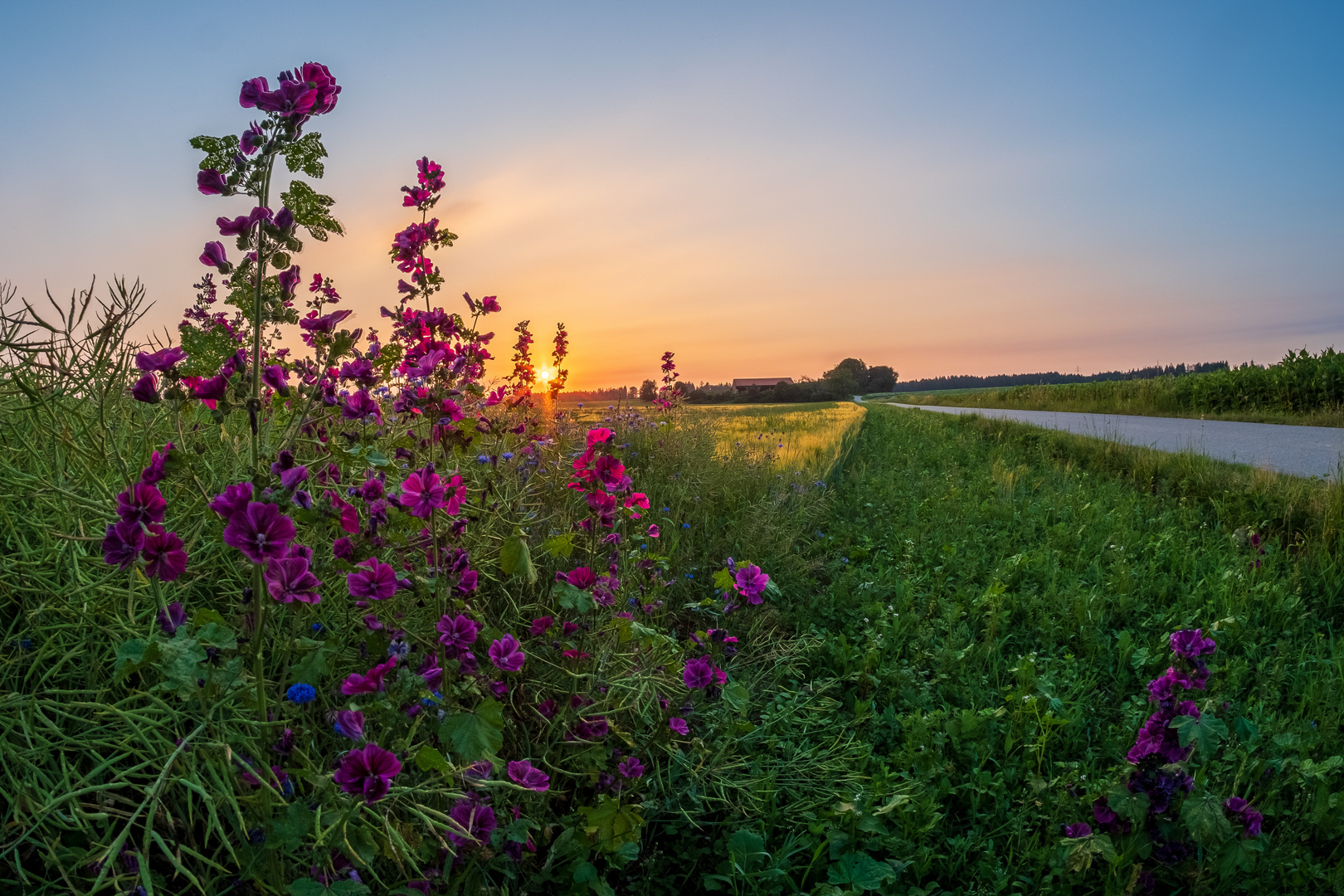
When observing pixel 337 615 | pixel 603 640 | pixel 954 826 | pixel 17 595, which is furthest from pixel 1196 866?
pixel 17 595

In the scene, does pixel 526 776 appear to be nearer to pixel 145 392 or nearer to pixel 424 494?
pixel 424 494

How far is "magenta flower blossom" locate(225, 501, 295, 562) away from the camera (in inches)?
43.1

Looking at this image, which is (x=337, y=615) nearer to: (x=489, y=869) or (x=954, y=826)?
(x=489, y=869)

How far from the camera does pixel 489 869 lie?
1.65 m

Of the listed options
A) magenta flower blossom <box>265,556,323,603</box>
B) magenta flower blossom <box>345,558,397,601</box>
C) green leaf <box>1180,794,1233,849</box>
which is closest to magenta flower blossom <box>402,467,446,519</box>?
magenta flower blossom <box>345,558,397,601</box>

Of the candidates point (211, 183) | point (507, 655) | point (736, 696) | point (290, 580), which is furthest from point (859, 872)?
point (211, 183)

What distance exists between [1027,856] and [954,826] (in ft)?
0.85

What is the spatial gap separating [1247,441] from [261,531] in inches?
456

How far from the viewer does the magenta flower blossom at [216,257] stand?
1347 millimetres

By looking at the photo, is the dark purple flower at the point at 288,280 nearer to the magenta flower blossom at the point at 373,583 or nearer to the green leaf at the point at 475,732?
the magenta flower blossom at the point at 373,583

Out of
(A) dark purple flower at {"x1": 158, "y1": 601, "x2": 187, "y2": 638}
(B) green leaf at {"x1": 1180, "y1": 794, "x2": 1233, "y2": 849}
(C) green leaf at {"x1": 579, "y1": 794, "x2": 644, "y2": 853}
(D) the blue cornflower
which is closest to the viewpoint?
(A) dark purple flower at {"x1": 158, "y1": 601, "x2": 187, "y2": 638}

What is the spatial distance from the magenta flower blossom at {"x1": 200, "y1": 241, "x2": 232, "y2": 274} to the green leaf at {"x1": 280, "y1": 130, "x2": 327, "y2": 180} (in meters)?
0.30

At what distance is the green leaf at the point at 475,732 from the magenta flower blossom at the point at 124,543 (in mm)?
651

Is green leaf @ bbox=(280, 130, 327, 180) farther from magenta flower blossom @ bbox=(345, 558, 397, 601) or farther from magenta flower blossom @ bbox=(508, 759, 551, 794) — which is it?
magenta flower blossom @ bbox=(508, 759, 551, 794)
